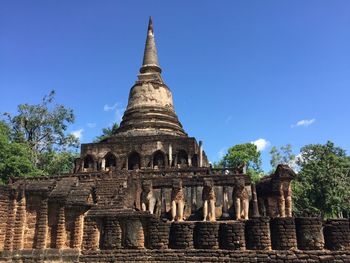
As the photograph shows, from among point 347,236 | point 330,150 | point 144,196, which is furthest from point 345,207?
point 347,236

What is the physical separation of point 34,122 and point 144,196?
25047 mm

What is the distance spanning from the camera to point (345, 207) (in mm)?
33125

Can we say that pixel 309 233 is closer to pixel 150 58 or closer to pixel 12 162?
pixel 12 162

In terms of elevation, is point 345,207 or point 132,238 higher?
point 345,207

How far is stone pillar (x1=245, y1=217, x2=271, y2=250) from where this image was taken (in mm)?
8961

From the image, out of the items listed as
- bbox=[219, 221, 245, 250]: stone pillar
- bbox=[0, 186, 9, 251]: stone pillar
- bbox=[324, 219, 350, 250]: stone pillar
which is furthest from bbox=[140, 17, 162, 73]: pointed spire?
bbox=[324, 219, 350, 250]: stone pillar

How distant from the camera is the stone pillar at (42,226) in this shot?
32.0ft

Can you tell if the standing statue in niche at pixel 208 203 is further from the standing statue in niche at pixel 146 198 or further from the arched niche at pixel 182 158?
the arched niche at pixel 182 158

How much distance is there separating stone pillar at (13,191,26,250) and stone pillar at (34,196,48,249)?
384mm

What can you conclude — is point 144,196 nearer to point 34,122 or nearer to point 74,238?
point 74,238

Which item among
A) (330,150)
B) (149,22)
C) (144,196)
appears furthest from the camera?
(330,150)

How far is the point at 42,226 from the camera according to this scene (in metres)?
9.87

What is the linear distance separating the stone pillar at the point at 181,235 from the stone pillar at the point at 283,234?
2.04 meters

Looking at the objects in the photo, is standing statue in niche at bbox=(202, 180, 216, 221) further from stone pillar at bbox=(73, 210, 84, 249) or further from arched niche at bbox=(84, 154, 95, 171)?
arched niche at bbox=(84, 154, 95, 171)
